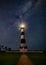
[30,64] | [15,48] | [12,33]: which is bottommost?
[30,64]

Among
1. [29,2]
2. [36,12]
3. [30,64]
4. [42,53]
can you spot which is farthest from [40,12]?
[30,64]

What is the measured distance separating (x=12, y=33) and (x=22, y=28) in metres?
0.49

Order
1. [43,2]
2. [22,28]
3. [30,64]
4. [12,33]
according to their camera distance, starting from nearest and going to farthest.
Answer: [30,64]
[22,28]
[43,2]
[12,33]

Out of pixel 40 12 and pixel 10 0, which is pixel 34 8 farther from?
pixel 10 0

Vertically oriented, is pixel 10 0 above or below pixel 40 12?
above

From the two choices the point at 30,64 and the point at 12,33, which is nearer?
the point at 30,64

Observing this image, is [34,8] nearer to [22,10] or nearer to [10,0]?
[22,10]

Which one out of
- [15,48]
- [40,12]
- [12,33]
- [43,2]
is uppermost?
[43,2]

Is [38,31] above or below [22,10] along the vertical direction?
below

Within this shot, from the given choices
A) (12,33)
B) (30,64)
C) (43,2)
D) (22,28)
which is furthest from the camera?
(12,33)

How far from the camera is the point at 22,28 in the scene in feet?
8.64

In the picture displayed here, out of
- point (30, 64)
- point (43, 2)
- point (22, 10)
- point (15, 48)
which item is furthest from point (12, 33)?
point (30, 64)

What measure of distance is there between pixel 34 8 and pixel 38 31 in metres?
0.51

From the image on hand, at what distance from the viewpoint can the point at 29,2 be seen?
2924 millimetres
